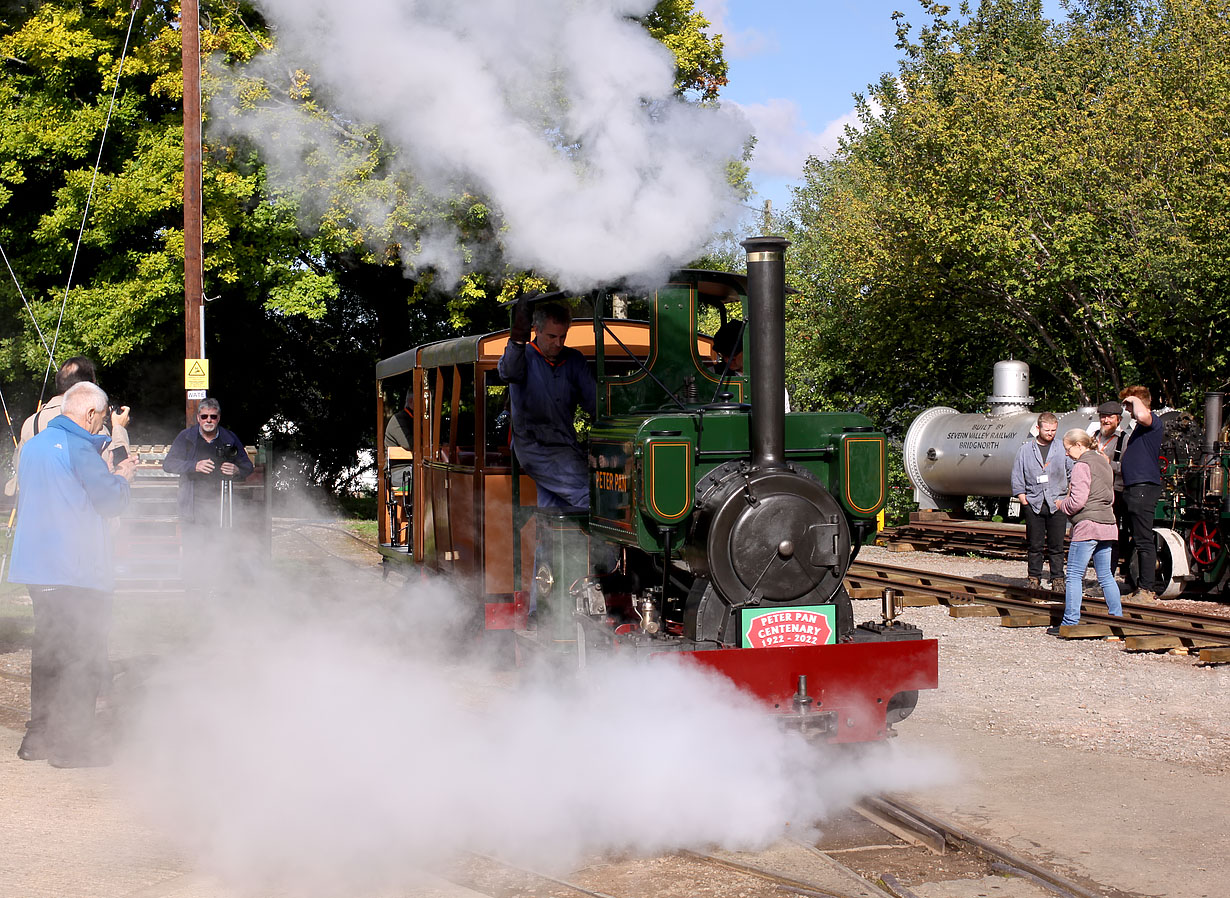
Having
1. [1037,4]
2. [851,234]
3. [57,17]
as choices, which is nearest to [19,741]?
[57,17]

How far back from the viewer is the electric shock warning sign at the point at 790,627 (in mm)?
5090

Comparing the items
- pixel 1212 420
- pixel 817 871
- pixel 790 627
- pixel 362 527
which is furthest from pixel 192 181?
pixel 817 871

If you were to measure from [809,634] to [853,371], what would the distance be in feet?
57.0

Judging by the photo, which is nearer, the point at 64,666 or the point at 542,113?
the point at 64,666

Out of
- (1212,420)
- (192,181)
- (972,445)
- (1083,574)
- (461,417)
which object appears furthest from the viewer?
(972,445)

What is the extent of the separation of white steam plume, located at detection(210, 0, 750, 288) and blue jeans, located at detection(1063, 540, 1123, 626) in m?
4.27

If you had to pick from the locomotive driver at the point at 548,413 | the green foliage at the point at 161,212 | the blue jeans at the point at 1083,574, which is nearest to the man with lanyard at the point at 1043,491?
the blue jeans at the point at 1083,574

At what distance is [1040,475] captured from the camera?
10.8 meters

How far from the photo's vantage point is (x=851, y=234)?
779 inches

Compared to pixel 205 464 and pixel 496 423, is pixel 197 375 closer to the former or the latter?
pixel 205 464

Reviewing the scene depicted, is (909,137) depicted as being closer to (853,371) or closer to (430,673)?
(853,371)

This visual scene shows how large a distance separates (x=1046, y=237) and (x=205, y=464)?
40.3ft

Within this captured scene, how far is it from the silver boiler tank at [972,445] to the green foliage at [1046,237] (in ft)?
4.28

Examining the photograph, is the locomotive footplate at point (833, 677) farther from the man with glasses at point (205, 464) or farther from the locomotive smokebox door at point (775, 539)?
the man with glasses at point (205, 464)
